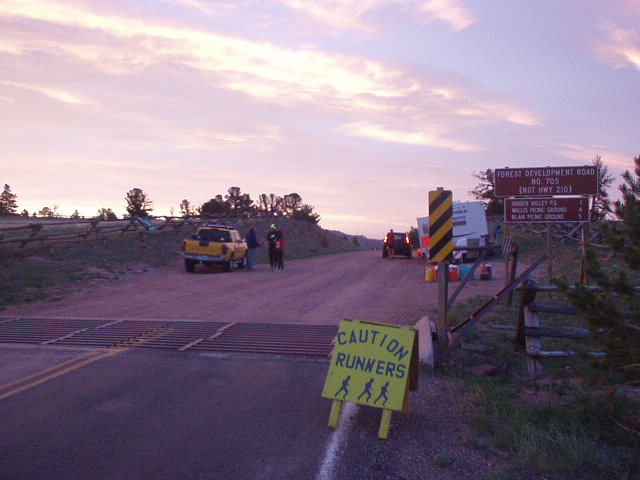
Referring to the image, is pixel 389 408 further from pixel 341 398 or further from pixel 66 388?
pixel 66 388

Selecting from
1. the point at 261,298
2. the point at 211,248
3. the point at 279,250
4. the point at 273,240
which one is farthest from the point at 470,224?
the point at 261,298

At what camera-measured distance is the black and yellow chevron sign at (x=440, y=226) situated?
29.1 feet

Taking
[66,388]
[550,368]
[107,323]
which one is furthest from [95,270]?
[550,368]

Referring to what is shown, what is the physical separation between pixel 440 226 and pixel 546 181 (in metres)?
5.00

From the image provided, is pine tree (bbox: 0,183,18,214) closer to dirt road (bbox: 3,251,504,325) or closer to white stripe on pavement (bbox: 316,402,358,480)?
dirt road (bbox: 3,251,504,325)

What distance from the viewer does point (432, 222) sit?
8977mm

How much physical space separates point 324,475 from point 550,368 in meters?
4.46

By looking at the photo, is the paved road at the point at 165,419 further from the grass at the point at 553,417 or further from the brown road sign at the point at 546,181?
the brown road sign at the point at 546,181

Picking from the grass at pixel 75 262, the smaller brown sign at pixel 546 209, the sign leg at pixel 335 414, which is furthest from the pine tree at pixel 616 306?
the grass at pixel 75 262

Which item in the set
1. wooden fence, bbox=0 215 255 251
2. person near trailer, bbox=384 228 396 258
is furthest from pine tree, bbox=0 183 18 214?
person near trailer, bbox=384 228 396 258

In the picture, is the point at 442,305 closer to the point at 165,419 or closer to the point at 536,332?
the point at 536,332

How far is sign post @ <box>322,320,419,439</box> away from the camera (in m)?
5.85

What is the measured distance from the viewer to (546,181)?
12.8 metres

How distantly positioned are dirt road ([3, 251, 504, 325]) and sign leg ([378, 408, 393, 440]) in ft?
19.4
